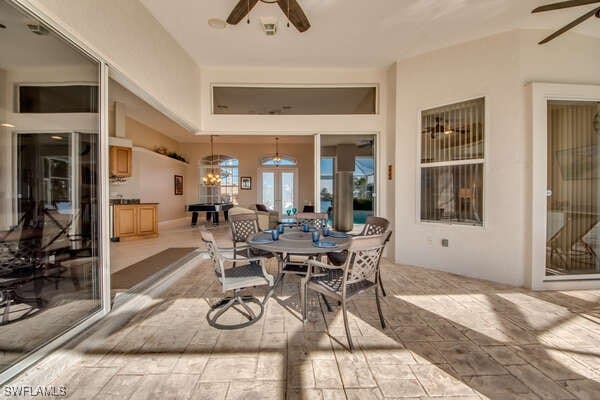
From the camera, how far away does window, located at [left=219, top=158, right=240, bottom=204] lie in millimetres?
10492

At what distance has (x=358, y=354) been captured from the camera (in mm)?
1918

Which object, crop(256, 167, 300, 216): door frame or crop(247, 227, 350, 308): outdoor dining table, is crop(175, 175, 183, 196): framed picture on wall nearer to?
crop(256, 167, 300, 216): door frame

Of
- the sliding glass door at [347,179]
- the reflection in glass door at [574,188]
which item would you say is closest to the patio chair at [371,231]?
the sliding glass door at [347,179]

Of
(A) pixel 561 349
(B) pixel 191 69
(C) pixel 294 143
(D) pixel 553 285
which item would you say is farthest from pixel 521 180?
(C) pixel 294 143

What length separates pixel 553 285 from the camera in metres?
3.21

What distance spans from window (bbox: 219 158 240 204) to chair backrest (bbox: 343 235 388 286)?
29.4 feet

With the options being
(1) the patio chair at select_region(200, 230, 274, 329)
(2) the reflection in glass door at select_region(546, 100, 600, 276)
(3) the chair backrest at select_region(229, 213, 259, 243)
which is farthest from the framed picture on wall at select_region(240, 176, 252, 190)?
(2) the reflection in glass door at select_region(546, 100, 600, 276)

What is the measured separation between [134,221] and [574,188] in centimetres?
830

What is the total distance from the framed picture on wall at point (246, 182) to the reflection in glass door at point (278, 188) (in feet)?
1.56

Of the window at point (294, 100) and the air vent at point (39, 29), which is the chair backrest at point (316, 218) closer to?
the window at point (294, 100)

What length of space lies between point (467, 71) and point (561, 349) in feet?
11.7

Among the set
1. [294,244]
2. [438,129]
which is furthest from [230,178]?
[294,244]

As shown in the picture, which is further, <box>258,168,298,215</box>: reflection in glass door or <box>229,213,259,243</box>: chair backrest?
<box>258,168,298,215</box>: reflection in glass door

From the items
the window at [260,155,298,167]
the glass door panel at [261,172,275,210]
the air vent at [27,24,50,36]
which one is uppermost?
the window at [260,155,298,167]
